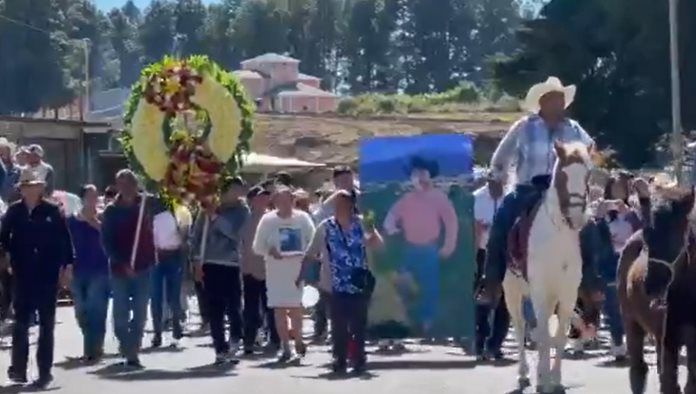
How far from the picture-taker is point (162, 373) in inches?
718

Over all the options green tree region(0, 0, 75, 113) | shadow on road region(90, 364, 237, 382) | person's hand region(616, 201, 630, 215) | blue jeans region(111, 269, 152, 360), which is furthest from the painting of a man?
green tree region(0, 0, 75, 113)

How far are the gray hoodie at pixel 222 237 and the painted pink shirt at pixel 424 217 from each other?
1679 millimetres

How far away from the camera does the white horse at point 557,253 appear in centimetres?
1484

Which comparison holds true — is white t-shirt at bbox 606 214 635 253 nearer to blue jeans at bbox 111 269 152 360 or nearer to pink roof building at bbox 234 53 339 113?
blue jeans at bbox 111 269 152 360

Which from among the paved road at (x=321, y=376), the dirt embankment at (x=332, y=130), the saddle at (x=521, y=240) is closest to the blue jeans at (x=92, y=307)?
the paved road at (x=321, y=376)

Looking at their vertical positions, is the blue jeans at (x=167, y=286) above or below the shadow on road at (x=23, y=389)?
above

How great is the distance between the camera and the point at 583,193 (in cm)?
1484

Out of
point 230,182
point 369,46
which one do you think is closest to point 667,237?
point 230,182

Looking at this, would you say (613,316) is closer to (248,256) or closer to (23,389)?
(248,256)

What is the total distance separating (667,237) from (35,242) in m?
6.87

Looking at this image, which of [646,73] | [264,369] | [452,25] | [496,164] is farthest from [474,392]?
[452,25]

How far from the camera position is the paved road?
16.4 metres

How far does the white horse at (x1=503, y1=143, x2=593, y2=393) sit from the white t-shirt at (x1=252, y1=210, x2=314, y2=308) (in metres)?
4.07

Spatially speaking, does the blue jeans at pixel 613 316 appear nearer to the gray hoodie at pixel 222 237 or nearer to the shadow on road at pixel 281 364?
the shadow on road at pixel 281 364
